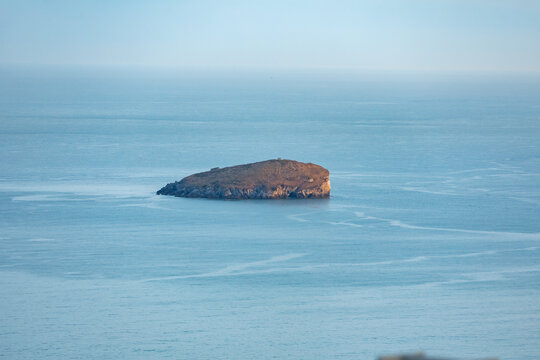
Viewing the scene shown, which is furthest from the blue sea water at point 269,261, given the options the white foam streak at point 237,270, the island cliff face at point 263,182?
the island cliff face at point 263,182

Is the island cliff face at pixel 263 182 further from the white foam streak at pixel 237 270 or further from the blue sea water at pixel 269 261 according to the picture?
the white foam streak at pixel 237 270

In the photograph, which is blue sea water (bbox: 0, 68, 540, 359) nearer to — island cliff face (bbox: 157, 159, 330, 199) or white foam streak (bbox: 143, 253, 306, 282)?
white foam streak (bbox: 143, 253, 306, 282)

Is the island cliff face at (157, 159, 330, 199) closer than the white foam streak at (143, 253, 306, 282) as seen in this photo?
No

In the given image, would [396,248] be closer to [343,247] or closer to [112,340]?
[343,247]

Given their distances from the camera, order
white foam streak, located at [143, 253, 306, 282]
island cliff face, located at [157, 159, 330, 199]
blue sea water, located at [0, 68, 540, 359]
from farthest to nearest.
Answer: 1. island cliff face, located at [157, 159, 330, 199]
2. white foam streak, located at [143, 253, 306, 282]
3. blue sea water, located at [0, 68, 540, 359]

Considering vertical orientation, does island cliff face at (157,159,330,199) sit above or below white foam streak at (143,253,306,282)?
above

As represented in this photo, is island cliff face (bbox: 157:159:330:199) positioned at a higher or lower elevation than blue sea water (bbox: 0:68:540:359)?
higher

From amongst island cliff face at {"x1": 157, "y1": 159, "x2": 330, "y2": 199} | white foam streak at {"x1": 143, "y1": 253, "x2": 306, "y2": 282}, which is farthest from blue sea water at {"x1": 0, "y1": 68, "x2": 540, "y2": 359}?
island cliff face at {"x1": 157, "y1": 159, "x2": 330, "y2": 199}

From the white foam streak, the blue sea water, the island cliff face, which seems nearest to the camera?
the blue sea water

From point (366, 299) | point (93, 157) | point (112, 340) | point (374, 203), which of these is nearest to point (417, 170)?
point (374, 203)
